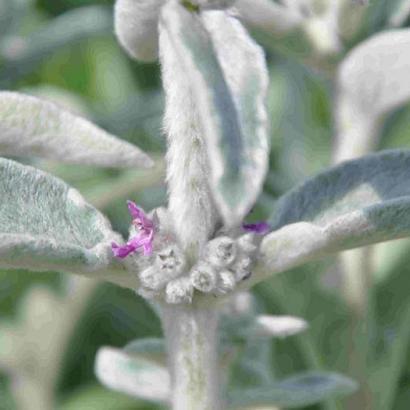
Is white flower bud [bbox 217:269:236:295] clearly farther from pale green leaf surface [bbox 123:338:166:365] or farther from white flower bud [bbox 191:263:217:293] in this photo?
pale green leaf surface [bbox 123:338:166:365]

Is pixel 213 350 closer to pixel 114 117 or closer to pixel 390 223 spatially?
pixel 390 223

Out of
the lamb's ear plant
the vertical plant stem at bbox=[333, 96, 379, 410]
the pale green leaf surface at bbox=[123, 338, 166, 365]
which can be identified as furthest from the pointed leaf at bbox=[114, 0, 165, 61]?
the vertical plant stem at bbox=[333, 96, 379, 410]

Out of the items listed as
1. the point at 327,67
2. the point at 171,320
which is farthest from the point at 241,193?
the point at 327,67

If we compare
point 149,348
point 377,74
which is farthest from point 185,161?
point 377,74

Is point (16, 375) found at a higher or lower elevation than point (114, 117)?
lower

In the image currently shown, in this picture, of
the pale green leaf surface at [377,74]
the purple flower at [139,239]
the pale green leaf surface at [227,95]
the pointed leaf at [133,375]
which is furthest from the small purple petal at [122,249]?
the pale green leaf surface at [377,74]

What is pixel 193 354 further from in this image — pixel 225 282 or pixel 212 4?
pixel 212 4
